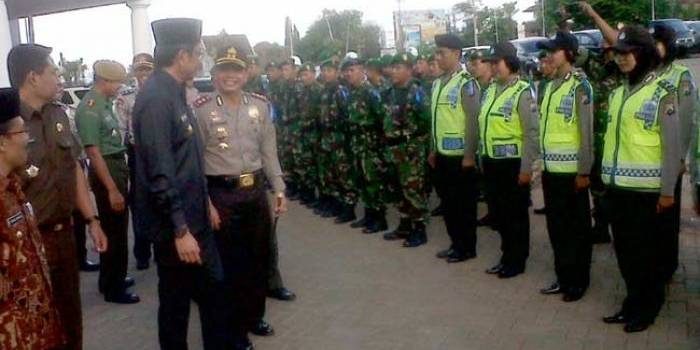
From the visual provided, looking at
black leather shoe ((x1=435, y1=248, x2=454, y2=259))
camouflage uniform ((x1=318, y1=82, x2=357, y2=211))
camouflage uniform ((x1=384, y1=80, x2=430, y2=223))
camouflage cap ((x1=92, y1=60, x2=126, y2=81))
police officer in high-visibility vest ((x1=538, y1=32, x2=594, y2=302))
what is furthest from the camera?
camouflage uniform ((x1=318, y1=82, x2=357, y2=211))

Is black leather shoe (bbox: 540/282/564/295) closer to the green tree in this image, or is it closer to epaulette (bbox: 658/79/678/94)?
epaulette (bbox: 658/79/678/94)

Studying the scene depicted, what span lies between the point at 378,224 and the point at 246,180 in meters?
3.94

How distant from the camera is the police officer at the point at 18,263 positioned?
3.13 meters

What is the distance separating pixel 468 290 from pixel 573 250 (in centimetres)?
91

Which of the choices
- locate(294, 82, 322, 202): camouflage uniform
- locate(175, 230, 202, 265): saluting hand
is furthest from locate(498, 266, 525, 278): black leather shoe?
locate(294, 82, 322, 202): camouflage uniform

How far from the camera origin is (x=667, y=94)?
4883mm

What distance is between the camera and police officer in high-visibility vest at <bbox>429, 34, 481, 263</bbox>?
22.9 feet

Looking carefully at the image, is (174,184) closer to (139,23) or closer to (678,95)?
(678,95)

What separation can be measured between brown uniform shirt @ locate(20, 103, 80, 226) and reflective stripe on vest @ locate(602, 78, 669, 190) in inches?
131

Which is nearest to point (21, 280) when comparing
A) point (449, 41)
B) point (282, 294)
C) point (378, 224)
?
point (282, 294)

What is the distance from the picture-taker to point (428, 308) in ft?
19.5

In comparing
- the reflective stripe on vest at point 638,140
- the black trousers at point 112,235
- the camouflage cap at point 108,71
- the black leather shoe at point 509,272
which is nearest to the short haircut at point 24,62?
the camouflage cap at point 108,71

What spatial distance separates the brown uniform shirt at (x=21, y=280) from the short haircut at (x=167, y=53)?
39.8 inches

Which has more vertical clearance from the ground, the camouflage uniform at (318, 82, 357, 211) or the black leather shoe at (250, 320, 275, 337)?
the camouflage uniform at (318, 82, 357, 211)
